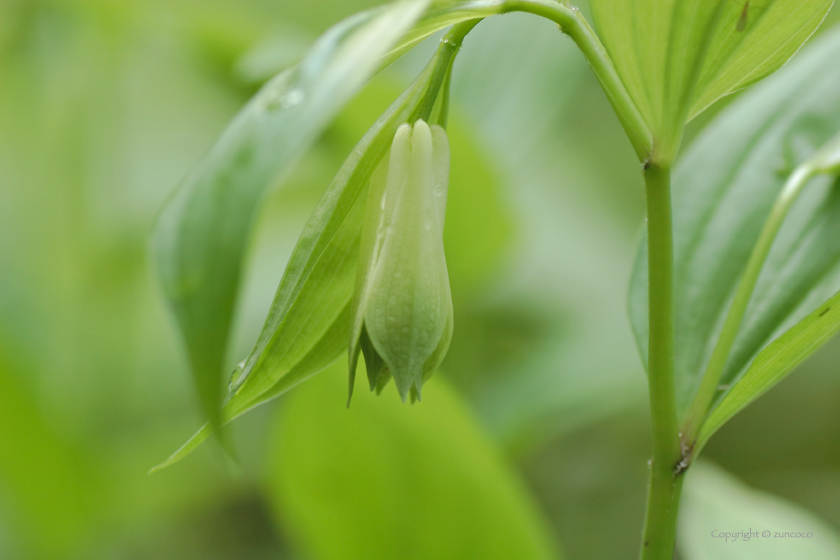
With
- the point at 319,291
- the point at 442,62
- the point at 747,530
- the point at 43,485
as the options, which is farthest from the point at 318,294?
the point at 43,485

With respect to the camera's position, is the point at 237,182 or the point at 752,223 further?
the point at 752,223

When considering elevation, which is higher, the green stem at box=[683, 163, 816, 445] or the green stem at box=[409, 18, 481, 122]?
the green stem at box=[409, 18, 481, 122]

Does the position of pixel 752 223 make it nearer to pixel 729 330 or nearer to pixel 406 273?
pixel 729 330

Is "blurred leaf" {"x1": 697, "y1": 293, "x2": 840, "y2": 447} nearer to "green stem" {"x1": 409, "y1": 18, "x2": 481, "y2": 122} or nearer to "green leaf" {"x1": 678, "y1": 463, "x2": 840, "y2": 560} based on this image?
"green stem" {"x1": 409, "y1": 18, "x2": 481, "y2": 122}

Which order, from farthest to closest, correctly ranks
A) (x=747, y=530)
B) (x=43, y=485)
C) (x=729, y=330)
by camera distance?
1. (x=43, y=485)
2. (x=747, y=530)
3. (x=729, y=330)

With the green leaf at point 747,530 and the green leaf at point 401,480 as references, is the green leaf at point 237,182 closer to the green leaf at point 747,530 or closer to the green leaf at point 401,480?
the green leaf at point 401,480

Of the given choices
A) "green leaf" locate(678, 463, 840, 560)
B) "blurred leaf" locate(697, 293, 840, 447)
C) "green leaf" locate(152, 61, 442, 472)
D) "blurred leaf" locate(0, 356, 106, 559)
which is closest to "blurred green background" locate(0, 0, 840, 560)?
"blurred leaf" locate(0, 356, 106, 559)
